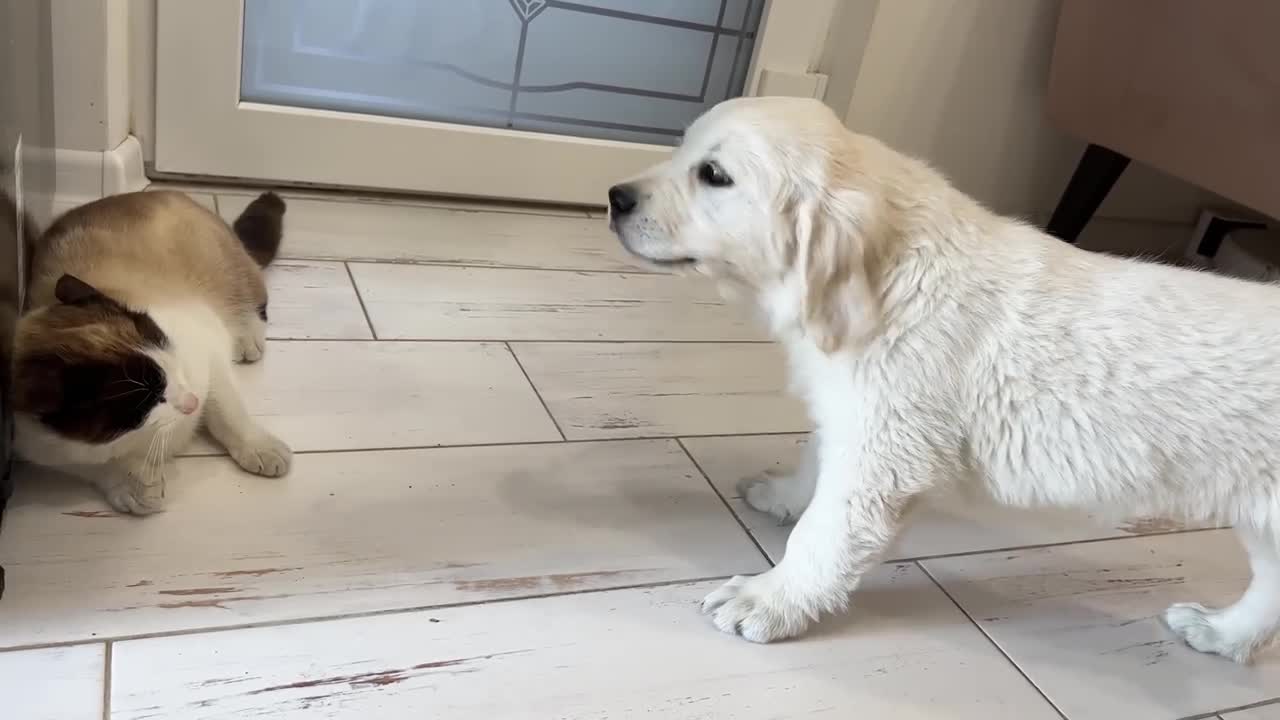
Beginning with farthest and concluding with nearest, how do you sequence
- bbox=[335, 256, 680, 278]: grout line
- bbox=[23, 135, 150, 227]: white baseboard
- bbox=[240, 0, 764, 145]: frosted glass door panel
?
bbox=[240, 0, 764, 145]: frosted glass door panel, bbox=[335, 256, 680, 278]: grout line, bbox=[23, 135, 150, 227]: white baseboard

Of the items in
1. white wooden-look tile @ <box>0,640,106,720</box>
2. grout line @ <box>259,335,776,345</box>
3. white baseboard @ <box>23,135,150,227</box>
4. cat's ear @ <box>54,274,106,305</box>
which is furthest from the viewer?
white baseboard @ <box>23,135,150,227</box>

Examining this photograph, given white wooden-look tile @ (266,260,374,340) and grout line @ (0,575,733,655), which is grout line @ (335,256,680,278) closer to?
white wooden-look tile @ (266,260,374,340)

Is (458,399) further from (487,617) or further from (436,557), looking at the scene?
(487,617)

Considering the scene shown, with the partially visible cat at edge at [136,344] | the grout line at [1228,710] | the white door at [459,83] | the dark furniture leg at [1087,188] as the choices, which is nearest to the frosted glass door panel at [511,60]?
the white door at [459,83]

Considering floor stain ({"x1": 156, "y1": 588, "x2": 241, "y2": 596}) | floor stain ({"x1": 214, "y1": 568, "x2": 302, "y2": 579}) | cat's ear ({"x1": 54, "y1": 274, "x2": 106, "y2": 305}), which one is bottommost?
floor stain ({"x1": 156, "y1": 588, "x2": 241, "y2": 596})

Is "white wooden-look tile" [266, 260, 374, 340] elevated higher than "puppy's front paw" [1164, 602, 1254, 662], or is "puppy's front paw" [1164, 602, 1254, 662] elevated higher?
"puppy's front paw" [1164, 602, 1254, 662]

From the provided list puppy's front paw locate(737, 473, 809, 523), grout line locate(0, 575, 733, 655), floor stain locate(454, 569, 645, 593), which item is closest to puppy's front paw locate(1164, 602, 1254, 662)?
puppy's front paw locate(737, 473, 809, 523)

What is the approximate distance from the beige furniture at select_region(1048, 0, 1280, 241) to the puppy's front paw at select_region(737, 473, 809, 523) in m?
1.26

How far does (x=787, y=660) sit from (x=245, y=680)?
23.6 inches

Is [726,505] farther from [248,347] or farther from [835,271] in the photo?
[248,347]

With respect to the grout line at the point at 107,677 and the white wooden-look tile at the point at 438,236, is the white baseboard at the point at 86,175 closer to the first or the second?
the white wooden-look tile at the point at 438,236

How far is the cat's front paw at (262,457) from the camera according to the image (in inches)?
51.9

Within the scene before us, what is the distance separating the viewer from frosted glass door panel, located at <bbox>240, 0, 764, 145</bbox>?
6.79 feet

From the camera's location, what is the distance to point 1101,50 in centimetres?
229
